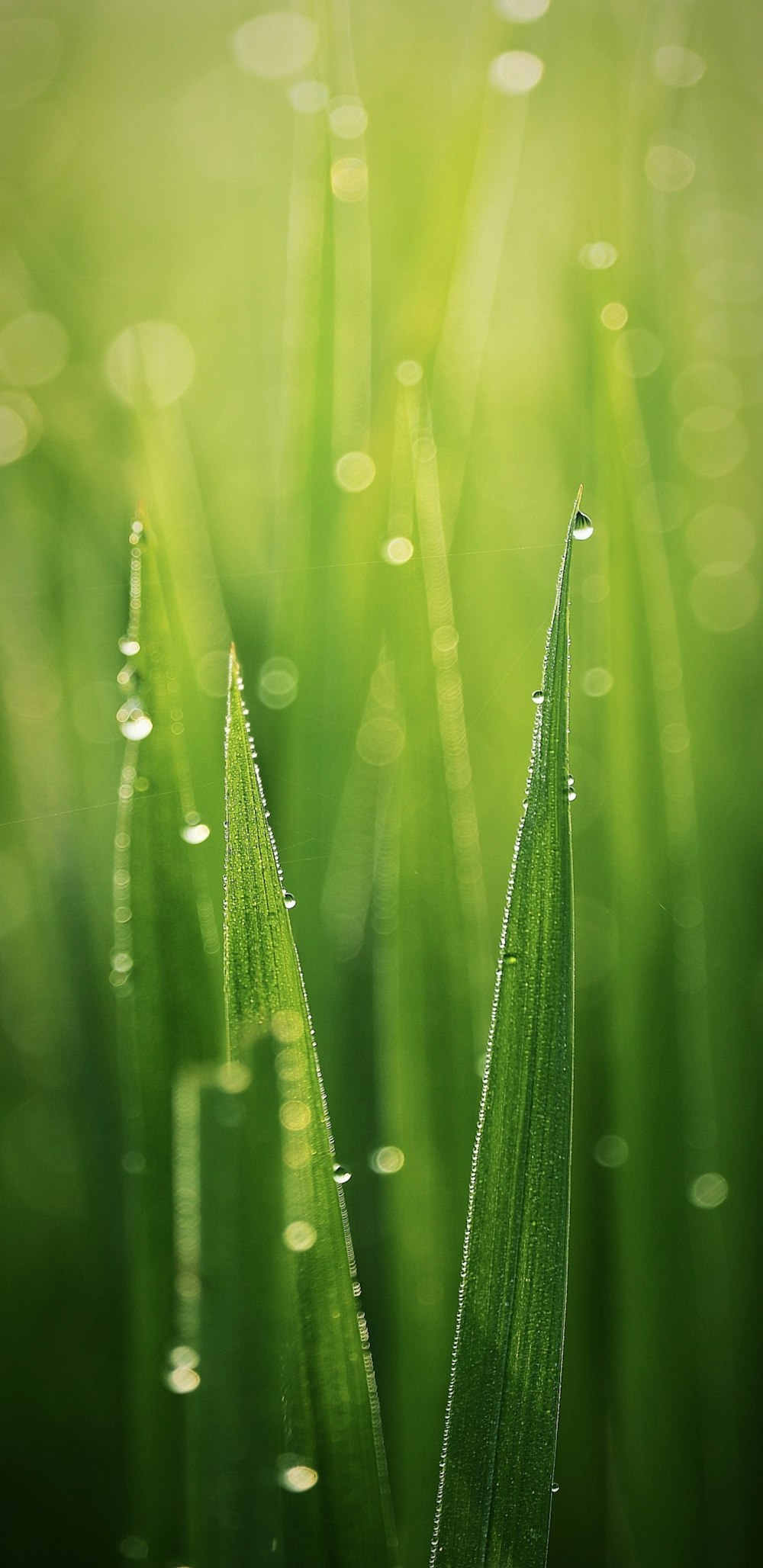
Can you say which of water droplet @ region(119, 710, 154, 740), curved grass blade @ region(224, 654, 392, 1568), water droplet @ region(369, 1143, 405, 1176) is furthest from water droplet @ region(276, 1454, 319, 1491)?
water droplet @ region(119, 710, 154, 740)

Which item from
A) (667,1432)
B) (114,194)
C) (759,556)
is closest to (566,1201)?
(667,1432)

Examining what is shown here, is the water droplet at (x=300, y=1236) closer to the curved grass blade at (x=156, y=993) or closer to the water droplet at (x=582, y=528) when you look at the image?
the curved grass blade at (x=156, y=993)

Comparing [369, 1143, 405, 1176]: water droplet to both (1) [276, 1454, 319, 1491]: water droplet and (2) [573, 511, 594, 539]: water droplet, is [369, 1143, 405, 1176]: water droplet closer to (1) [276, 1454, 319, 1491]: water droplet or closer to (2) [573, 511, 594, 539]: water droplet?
(1) [276, 1454, 319, 1491]: water droplet

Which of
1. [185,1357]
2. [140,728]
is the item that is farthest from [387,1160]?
[140,728]

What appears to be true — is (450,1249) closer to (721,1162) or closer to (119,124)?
(721,1162)

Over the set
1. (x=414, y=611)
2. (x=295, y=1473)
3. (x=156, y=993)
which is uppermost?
(x=414, y=611)

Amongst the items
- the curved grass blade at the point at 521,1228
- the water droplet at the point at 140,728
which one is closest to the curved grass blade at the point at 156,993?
the water droplet at the point at 140,728

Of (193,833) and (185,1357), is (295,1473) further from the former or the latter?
(193,833)

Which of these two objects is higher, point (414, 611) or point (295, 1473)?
point (414, 611)
